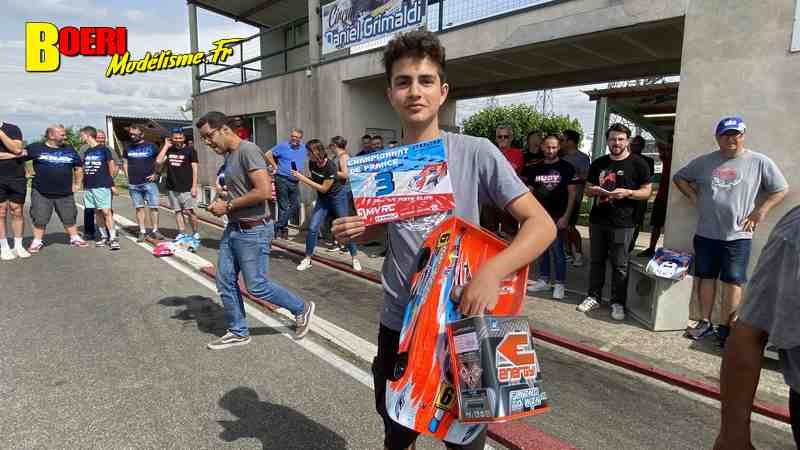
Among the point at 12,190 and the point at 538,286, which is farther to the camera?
the point at 12,190

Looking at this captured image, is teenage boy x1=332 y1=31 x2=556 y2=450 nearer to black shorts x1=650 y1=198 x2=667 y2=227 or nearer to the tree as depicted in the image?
black shorts x1=650 y1=198 x2=667 y2=227

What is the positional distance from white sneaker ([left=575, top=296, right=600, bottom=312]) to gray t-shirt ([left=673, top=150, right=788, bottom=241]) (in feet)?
4.58

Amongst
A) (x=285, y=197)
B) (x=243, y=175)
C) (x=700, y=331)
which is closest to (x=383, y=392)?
(x=243, y=175)

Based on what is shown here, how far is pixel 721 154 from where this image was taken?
412 centimetres

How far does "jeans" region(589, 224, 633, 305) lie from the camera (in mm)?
4961

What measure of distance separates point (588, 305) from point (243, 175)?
160 inches

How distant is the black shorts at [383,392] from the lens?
5.16 feet

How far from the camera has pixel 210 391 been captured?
3129 millimetres

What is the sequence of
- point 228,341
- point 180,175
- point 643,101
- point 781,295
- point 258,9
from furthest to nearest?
point 258,9
point 643,101
point 180,175
point 228,341
point 781,295

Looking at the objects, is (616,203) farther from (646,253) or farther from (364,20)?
(364,20)

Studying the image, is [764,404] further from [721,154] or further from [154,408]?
[154,408]

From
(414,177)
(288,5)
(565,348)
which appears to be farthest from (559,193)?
(288,5)

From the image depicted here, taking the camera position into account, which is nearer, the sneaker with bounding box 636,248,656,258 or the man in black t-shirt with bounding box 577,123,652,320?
the man in black t-shirt with bounding box 577,123,652,320

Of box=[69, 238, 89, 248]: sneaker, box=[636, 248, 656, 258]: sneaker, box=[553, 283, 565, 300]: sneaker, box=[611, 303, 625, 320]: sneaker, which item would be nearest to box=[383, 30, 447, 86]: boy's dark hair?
box=[611, 303, 625, 320]: sneaker
